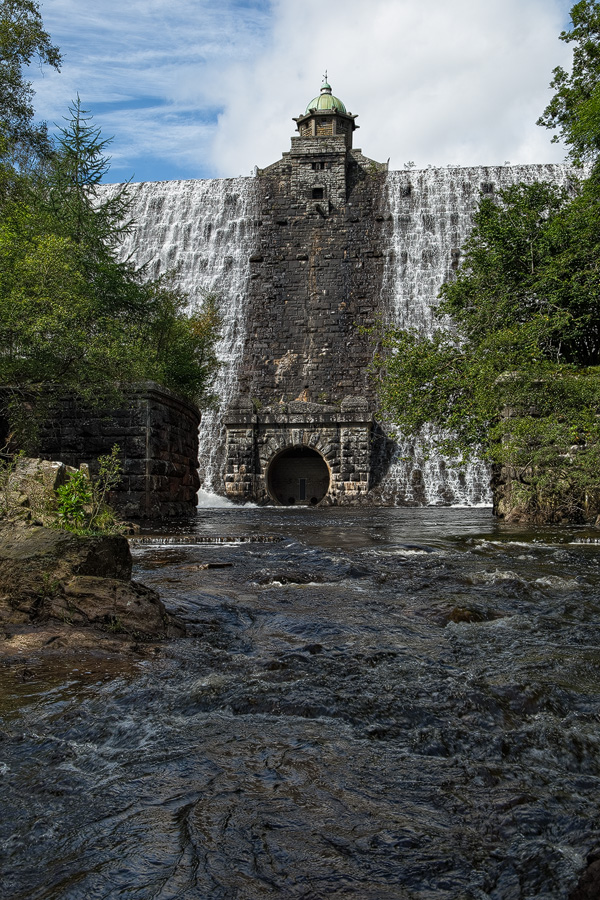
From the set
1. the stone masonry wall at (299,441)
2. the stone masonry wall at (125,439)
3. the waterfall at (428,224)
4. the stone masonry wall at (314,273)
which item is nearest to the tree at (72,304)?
the stone masonry wall at (125,439)

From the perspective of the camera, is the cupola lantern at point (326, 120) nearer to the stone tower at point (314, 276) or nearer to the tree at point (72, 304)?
the stone tower at point (314, 276)

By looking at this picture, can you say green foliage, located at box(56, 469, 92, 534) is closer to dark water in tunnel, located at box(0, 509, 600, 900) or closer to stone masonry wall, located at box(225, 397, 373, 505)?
dark water in tunnel, located at box(0, 509, 600, 900)

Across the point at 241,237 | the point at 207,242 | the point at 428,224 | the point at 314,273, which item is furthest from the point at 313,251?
the point at 428,224

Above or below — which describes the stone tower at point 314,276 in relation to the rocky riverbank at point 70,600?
above

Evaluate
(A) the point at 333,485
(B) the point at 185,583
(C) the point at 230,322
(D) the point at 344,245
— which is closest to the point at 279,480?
(A) the point at 333,485

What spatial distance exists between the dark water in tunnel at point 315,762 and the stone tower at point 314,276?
73.9 feet

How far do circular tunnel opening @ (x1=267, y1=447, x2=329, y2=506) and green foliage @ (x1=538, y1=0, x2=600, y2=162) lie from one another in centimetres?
1389

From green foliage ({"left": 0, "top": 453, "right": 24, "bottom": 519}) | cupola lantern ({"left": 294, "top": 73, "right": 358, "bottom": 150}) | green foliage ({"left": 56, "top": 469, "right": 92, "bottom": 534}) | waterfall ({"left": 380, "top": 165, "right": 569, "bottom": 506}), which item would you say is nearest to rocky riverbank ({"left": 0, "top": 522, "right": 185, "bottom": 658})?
green foliage ({"left": 56, "top": 469, "right": 92, "bottom": 534})

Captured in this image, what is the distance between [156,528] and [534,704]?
378 inches

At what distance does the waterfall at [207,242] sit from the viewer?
31.4 m

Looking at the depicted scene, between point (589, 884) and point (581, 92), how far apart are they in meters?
19.0

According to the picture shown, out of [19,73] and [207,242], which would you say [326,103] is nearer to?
[207,242]

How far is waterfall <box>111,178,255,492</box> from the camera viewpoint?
3142 cm

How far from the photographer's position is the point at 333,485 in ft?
79.1
